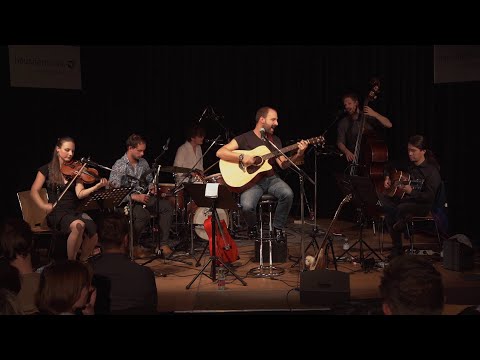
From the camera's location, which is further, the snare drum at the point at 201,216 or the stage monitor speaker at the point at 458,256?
the snare drum at the point at 201,216

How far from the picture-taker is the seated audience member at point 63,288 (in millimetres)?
2732

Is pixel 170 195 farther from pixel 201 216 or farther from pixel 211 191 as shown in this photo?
pixel 211 191

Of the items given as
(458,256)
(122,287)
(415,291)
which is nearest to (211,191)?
(122,287)

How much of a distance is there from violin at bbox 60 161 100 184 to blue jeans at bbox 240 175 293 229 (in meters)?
1.72

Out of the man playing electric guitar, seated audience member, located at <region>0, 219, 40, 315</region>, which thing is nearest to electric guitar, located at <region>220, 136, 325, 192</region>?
the man playing electric guitar

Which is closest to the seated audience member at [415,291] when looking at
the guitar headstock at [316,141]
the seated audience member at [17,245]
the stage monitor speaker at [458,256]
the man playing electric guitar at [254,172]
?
the seated audience member at [17,245]

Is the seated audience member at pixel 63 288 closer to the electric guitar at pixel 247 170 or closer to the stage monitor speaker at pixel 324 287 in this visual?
the stage monitor speaker at pixel 324 287

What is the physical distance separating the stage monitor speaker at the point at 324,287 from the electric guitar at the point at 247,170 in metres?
1.75

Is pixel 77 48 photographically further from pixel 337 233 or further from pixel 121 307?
pixel 121 307

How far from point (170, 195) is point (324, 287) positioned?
10.5 feet

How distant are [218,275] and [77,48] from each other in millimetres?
4707

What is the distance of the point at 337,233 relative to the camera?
8.48 meters

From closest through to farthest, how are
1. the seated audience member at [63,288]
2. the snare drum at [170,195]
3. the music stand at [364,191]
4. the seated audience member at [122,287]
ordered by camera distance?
the seated audience member at [63,288], the seated audience member at [122,287], the music stand at [364,191], the snare drum at [170,195]

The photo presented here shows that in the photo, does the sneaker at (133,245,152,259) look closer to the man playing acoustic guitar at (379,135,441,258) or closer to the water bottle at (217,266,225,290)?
the water bottle at (217,266,225,290)
